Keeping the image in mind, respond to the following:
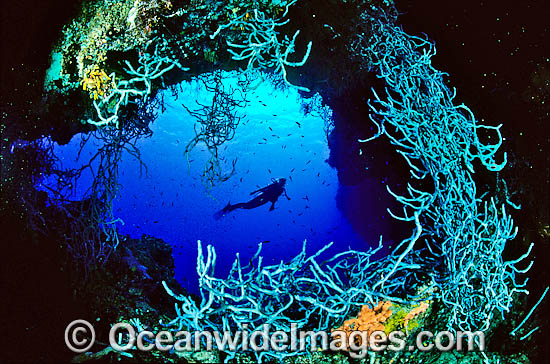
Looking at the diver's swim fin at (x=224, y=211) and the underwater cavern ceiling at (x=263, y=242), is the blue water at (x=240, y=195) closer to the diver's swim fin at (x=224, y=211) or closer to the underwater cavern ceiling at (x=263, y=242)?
the diver's swim fin at (x=224, y=211)

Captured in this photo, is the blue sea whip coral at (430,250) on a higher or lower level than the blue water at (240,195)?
lower

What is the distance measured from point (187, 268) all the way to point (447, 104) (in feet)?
83.9

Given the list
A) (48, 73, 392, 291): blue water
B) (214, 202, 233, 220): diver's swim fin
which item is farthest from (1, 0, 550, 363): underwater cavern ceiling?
(48, 73, 392, 291): blue water

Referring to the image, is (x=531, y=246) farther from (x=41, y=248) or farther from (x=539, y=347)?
(x=41, y=248)

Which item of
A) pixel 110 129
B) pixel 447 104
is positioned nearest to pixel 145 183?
pixel 110 129

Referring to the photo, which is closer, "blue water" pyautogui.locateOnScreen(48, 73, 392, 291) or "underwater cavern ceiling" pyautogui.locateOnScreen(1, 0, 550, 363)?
"underwater cavern ceiling" pyautogui.locateOnScreen(1, 0, 550, 363)

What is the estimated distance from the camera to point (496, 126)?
104 inches

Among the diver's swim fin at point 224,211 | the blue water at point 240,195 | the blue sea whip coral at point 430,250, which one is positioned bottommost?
the blue sea whip coral at point 430,250
